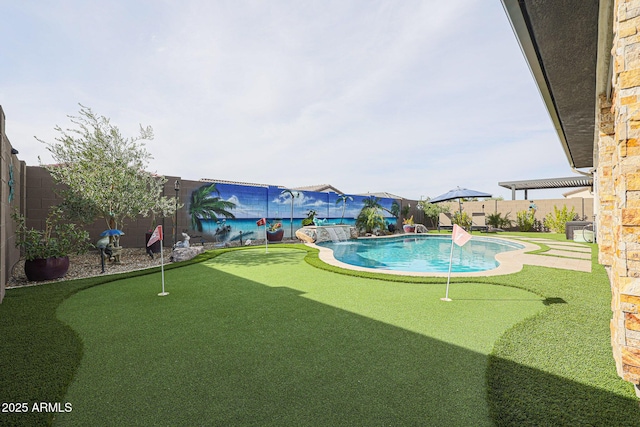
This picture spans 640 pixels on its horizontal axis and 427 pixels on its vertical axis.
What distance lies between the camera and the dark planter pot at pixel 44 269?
5.33m

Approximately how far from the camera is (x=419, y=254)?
1082cm

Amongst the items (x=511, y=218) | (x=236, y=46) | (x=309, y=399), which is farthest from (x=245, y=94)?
(x=511, y=218)

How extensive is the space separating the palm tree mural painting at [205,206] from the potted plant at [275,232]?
2.21m

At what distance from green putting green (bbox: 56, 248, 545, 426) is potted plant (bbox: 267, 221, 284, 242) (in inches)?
333

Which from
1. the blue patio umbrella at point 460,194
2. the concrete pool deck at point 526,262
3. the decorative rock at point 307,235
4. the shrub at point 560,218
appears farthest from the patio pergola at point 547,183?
the decorative rock at point 307,235

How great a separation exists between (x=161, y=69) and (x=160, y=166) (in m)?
2.88

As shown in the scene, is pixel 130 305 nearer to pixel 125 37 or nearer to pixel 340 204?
pixel 125 37

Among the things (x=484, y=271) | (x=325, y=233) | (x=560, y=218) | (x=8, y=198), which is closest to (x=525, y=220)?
(x=560, y=218)

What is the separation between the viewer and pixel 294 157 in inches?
723

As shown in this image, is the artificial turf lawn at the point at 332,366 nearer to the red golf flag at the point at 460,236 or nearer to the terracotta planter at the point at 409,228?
the red golf flag at the point at 460,236

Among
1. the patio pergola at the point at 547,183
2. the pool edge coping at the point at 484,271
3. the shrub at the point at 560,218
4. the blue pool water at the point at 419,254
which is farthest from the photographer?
the patio pergola at the point at 547,183

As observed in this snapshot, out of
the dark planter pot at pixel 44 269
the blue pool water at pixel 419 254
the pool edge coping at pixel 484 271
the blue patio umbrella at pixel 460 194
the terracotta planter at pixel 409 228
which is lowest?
the blue pool water at pixel 419 254

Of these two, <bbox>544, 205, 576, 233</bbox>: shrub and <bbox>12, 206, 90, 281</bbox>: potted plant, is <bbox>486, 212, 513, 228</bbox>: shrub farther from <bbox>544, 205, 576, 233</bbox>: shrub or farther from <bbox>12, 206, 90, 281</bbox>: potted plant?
<bbox>12, 206, 90, 281</bbox>: potted plant

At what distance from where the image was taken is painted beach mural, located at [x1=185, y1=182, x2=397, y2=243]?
465 inches
